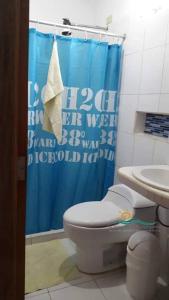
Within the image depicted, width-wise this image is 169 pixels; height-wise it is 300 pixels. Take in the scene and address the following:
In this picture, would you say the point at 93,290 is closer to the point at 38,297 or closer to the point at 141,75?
the point at 38,297

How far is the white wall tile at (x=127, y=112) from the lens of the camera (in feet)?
6.33

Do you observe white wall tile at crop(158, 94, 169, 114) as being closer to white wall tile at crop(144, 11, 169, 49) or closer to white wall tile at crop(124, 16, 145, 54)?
white wall tile at crop(144, 11, 169, 49)

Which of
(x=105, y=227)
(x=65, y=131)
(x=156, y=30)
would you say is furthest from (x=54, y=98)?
(x=105, y=227)

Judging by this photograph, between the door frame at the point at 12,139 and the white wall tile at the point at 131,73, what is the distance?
4.28 ft

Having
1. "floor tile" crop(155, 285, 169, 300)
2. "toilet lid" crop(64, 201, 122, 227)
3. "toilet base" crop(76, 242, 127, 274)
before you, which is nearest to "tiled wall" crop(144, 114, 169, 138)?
"toilet lid" crop(64, 201, 122, 227)

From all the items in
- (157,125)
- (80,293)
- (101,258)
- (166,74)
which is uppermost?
(166,74)

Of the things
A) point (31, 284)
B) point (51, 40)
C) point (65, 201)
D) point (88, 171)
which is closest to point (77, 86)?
point (51, 40)

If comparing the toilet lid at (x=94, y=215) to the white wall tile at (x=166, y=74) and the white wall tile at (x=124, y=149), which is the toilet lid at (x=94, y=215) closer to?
the white wall tile at (x=124, y=149)

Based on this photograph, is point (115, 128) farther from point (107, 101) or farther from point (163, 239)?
point (163, 239)

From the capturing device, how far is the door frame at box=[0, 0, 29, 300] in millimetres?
631

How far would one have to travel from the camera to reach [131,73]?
1.94 meters

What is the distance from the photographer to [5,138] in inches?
26.4

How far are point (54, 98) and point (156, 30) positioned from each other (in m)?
0.85

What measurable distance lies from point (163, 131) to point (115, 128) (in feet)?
1.80
